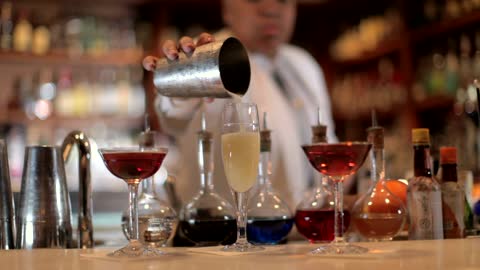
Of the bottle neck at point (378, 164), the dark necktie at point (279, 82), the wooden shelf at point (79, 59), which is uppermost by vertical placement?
the wooden shelf at point (79, 59)

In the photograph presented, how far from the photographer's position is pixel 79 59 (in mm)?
4371

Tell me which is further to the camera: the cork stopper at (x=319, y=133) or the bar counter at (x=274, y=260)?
the cork stopper at (x=319, y=133)

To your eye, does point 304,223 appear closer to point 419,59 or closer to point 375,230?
point 375,230

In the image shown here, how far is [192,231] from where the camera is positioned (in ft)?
5.11

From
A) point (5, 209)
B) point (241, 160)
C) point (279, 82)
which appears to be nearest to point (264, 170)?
point (241, 160)

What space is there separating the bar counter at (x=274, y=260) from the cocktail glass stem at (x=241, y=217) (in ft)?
0.19

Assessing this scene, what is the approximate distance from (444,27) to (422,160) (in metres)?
2.58

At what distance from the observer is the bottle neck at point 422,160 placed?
151cm

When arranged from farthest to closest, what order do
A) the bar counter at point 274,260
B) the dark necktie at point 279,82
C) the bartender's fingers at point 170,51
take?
the dark necktie at point 279,82
the bartender's fingers at point 170,51
the bar counter at point 274,260

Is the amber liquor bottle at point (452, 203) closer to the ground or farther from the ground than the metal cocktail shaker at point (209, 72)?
closer to the ground

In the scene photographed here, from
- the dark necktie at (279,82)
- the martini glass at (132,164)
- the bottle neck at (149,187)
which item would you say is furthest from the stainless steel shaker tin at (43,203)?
the dark necktie at (279,82)

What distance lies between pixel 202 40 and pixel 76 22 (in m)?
3.15

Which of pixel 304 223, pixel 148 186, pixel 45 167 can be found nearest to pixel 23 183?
pixel 45 167

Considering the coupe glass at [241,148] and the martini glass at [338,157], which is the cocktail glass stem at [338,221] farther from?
the coupe glass at [241,148]
